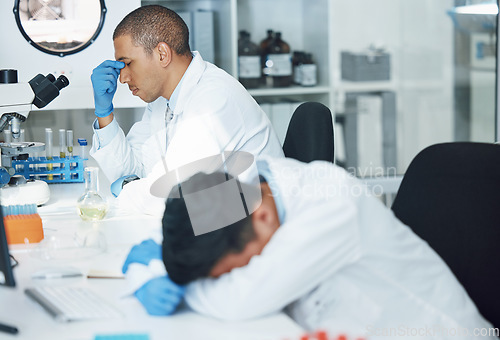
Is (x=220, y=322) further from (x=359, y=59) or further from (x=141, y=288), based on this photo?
(x=359, y=59)

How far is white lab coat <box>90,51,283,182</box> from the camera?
72.6 inches

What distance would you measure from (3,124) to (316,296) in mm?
1244

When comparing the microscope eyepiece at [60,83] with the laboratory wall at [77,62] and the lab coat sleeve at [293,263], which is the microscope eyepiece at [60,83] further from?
the lab coat sleeve at [293,263]

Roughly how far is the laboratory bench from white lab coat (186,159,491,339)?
0.03 meters

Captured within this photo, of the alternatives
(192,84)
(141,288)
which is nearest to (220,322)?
(141,288)

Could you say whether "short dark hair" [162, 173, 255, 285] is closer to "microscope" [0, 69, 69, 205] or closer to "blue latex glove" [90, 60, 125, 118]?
"microscope" [0, 69, 69, 205]

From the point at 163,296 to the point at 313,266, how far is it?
9.8 inches

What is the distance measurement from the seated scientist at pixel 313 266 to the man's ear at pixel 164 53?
0.98 metres

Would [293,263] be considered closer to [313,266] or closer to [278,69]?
[313,266]

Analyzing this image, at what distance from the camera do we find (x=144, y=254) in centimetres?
124

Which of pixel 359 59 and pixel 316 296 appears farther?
pixel 359 59

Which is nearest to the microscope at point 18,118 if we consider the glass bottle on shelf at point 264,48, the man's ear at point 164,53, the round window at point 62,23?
the man's ear at point 164,53

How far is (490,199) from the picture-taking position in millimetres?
1281

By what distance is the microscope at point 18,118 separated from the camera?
6.28ft
